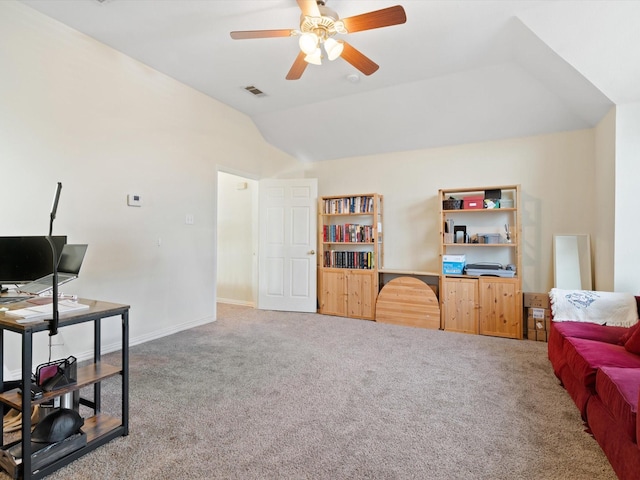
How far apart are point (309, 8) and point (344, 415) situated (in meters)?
2.63

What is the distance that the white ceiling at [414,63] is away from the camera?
261 cm

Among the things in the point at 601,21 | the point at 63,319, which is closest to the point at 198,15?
the point at 63,319

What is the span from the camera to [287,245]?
Answer: 513 centimetres

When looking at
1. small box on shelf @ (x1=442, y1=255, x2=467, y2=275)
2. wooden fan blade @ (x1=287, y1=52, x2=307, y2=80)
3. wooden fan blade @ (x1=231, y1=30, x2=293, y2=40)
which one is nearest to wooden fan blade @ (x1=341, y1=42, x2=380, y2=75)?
wooden fan blade @ (x1=287, y1=52, x2=307, y2=80)

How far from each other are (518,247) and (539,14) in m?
2.30

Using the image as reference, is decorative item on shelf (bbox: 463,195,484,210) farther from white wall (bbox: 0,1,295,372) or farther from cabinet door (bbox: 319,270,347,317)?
white wall (bbox: 0,1,295,372)

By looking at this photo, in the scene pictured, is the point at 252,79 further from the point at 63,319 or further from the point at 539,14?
the point at 63,319

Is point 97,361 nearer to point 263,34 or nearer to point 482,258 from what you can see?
point 263,34

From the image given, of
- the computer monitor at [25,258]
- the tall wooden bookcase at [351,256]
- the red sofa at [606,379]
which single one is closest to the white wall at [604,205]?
the red sofa at [606,379]

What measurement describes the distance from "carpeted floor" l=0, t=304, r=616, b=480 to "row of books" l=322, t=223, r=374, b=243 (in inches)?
67.2

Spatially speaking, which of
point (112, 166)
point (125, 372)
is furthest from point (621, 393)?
point (112, 166)

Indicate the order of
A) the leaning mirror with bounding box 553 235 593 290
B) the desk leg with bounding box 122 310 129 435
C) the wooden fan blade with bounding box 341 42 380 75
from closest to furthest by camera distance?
1. the desk leg with bounding box 122 310 129 435
2. the wooden fan blade with bounding box 341 42 380 75
3. the leaning mirror with bounding box 553 235 593 290

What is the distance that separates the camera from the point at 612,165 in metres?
3.24

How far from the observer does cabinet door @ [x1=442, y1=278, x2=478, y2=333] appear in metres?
4.02
